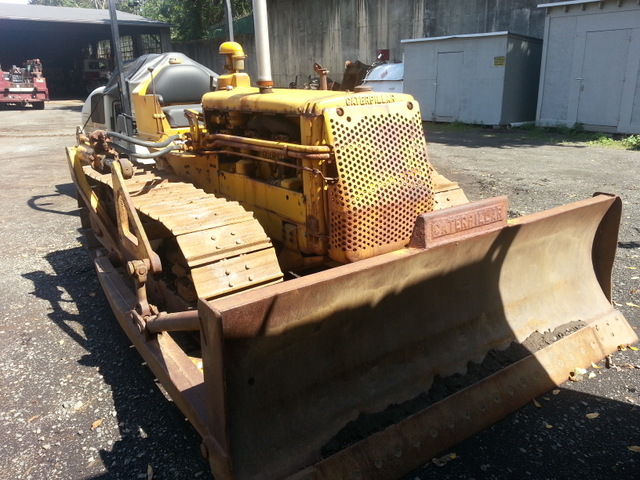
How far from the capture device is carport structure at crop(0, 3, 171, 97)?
95.3 feet

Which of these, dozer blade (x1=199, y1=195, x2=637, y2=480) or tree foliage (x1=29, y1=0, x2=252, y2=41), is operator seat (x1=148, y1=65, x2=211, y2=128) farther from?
tree foliage (x1=29, y1=0, x2=252, y2=41)

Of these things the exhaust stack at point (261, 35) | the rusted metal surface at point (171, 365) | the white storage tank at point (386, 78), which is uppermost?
the exhaust stack at point (261, 35)

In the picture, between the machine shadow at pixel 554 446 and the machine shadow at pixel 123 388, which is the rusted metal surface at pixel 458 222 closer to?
the machine shadow at pixel 554 446

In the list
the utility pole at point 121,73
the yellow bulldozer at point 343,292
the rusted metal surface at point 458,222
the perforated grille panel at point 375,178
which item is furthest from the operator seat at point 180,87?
the rusted metal surface at point 458,222

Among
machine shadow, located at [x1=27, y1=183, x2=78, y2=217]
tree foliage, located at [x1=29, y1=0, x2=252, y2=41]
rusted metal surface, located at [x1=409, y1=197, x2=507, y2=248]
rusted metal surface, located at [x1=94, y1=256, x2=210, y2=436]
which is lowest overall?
machine shadow, located at [x1=27, y1=183, x2=78, y2=217]

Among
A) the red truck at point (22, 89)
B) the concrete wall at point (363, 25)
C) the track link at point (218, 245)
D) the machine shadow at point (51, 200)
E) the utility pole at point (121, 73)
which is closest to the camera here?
the track link at point (218, 245)

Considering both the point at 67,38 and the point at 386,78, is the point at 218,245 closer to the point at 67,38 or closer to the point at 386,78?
the point at 386,78

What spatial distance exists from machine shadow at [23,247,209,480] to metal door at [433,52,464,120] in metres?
13.8

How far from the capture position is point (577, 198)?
755 centimetres

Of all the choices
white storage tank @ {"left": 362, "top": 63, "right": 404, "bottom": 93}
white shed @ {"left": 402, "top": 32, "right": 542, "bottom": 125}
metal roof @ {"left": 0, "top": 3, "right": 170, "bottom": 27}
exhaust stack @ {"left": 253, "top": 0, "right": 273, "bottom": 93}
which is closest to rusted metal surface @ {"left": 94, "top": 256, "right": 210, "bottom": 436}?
exhaust stack @ {"left": 253, "top": 0, "right": 273, "bottom": 93}

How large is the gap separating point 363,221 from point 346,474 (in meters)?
1.37

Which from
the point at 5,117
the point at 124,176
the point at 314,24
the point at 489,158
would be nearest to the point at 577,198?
the point at 489,158

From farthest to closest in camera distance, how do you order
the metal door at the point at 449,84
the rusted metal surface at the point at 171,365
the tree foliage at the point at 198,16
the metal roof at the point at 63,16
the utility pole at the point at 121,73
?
the tree foliage at the point at 198,16, the metal roof at the point at 63,16, the metal door at the point at 449,84, the utility pole at the point at 121,73, the rusted metal surface at the point at 171,365

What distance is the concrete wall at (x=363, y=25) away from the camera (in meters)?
18.2
